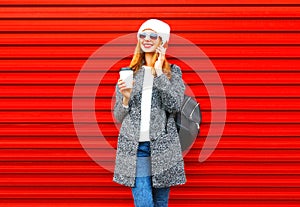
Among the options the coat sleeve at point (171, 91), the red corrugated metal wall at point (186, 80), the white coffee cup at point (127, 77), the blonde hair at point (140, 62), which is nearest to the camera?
the white coffee cup at point (127, 77)

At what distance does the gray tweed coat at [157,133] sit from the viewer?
345cm

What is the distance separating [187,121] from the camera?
366 cm

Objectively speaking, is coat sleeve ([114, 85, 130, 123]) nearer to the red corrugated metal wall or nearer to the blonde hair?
the blonde hair

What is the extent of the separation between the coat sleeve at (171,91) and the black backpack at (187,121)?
4.9 inches

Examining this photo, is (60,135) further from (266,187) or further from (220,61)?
(266,187)

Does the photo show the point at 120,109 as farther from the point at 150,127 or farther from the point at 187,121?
the point at 187,121

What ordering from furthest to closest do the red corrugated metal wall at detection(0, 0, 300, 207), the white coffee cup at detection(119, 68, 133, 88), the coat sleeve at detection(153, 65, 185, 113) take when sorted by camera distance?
the red corrugated metal wall at detection(0, 0, 300, 207), the coat sleeve at detection(153, 65, 185, 113), the white coffee cup at detection(119, 68, 133, 88)

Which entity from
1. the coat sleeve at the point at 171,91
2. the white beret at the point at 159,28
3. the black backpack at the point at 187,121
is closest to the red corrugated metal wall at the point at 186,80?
the black backpack at the point at 187,121

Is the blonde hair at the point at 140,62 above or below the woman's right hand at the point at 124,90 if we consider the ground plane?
above

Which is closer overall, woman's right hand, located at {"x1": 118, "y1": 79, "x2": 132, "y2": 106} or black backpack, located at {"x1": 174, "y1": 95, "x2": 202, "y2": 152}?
woman's right hand, located at {"x1": 118, "y1": 79, "x2": 132, "y2": 106}

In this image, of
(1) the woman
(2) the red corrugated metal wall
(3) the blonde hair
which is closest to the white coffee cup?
(1) the woman

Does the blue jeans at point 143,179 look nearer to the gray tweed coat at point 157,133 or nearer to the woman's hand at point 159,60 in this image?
the gray tweed coat at point 157,133

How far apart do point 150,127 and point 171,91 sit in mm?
291

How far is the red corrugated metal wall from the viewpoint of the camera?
4.38 meters
